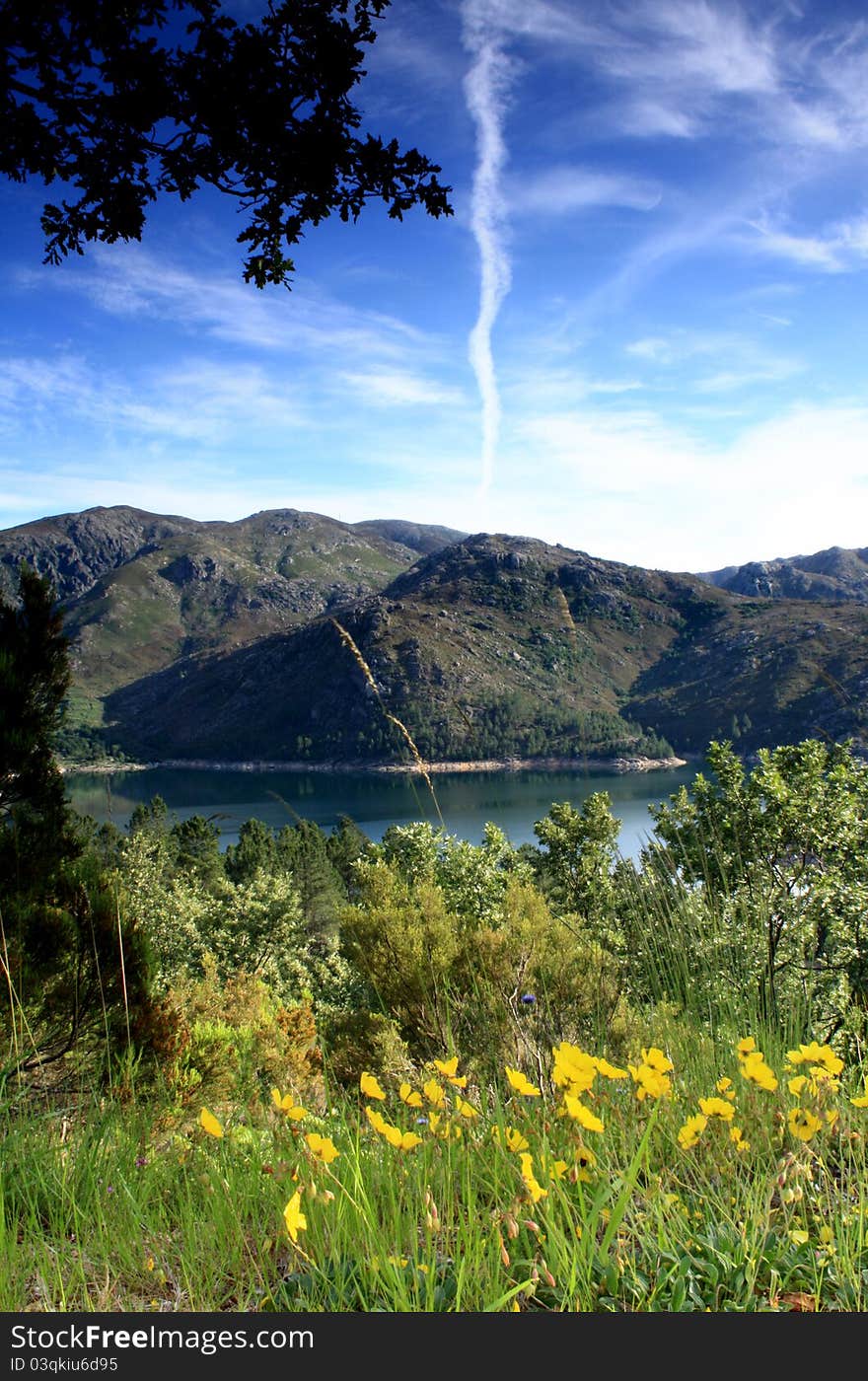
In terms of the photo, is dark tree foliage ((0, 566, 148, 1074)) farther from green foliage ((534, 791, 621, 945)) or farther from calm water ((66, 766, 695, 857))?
calm water ((66, 766, 695, 857))

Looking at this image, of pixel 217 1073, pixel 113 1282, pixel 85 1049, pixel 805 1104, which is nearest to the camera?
pixel 113 1282

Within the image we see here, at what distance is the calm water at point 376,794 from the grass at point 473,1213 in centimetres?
6555

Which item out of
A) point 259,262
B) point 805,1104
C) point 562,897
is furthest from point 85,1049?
point 562,897

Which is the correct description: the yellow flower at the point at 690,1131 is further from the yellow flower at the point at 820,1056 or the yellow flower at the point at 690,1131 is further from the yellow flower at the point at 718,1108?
the yellow flower at the point at 820,1056

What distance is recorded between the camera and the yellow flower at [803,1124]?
5.03 feet

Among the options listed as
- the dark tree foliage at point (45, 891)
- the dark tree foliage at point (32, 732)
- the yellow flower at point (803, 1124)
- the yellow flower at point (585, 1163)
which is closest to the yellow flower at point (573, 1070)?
the yellow flower at point (585, 1163)

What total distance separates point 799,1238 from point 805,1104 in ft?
1.51

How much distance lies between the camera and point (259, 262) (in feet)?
12.3

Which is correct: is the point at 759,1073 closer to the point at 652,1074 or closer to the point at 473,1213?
the point at 652,1074

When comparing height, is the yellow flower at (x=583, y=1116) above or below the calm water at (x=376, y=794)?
above

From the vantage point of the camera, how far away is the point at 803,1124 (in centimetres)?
163

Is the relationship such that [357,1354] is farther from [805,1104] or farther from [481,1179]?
[805,1104]

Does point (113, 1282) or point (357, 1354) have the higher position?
point (357, 1354)

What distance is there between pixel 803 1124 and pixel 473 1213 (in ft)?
2.33
